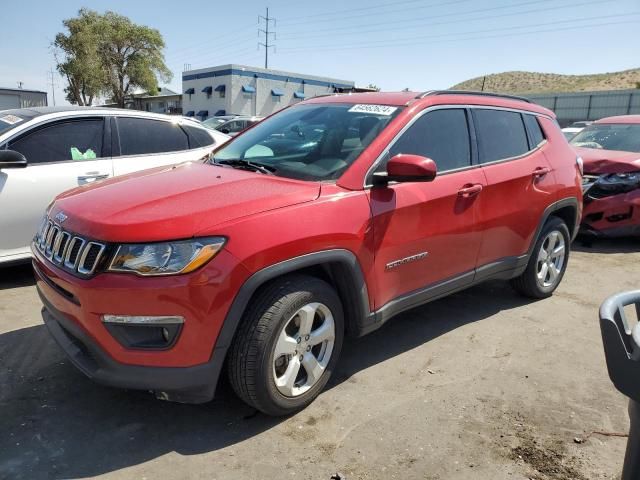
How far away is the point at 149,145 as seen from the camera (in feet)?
18.0

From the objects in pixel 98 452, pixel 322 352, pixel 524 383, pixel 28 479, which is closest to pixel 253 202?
pixel 322 352

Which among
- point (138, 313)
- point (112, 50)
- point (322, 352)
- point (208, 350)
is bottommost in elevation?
point (322, 352)

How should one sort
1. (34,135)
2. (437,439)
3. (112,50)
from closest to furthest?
(437,439) → (34,135) → (112,50)

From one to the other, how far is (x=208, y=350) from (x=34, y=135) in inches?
136

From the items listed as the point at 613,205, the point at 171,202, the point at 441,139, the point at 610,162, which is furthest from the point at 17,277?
the point at 610,162

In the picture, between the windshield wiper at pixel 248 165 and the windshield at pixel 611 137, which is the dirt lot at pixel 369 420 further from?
the windshield at pixel 611 137

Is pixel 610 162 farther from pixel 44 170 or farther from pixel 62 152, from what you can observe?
pixel 44 170

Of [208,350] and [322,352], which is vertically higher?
[208,350]

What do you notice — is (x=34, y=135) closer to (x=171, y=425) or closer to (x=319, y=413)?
(x=171, y=425)

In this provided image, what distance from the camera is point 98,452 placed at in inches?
99.3

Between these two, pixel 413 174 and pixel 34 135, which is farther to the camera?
pixel 34 135

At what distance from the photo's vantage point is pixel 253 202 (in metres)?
2.61

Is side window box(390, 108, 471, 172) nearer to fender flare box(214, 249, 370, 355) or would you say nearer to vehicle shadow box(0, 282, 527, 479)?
fender flare box(214, 249, 370, 355)

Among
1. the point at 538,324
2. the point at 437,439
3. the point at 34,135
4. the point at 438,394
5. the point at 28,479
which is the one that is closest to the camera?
the point at 28,479
